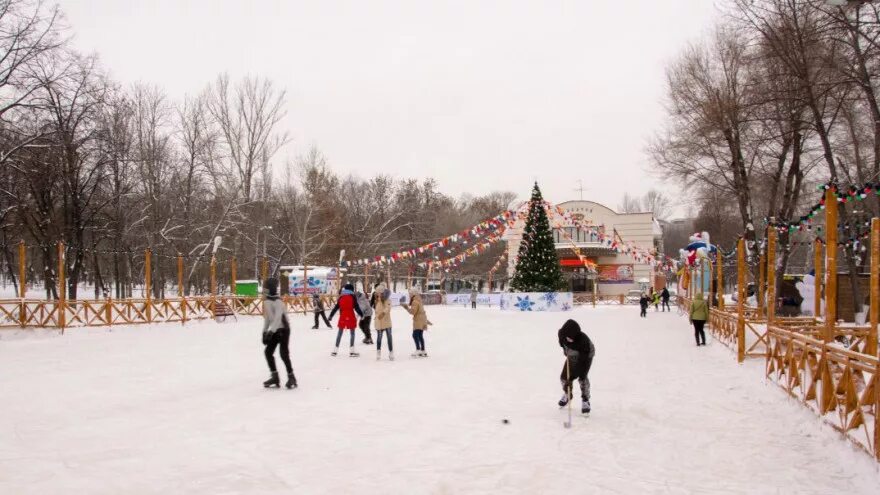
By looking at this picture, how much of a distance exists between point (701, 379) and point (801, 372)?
319 cm

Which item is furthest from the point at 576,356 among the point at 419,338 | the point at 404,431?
the point at 419,338

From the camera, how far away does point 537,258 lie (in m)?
40.3

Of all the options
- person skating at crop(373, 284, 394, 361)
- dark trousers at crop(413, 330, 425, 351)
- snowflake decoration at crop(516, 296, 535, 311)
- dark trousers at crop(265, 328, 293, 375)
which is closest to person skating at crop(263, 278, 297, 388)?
dark trousers at crop(265, 328, 293, 375)

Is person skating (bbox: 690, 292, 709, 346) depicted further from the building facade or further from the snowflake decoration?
the building facade

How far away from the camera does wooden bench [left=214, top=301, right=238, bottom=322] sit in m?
27.0

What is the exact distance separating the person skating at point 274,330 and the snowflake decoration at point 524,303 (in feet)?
97.5

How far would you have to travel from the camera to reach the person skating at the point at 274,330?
388 inches

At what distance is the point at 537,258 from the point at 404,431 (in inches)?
1321

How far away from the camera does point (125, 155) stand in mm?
31875

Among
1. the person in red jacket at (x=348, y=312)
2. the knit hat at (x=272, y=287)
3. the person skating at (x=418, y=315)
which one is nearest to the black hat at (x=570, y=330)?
the knit hat at (x=272, y=287)

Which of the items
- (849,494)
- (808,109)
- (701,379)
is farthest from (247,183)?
(849,494)

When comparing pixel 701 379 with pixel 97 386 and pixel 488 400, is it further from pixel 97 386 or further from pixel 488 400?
pixel 97 386

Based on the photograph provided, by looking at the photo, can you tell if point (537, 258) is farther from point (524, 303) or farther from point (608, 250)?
point (608, 250)

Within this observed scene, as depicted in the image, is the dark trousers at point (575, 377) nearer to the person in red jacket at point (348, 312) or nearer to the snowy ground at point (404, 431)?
the snowy ground at point (404, 431)
